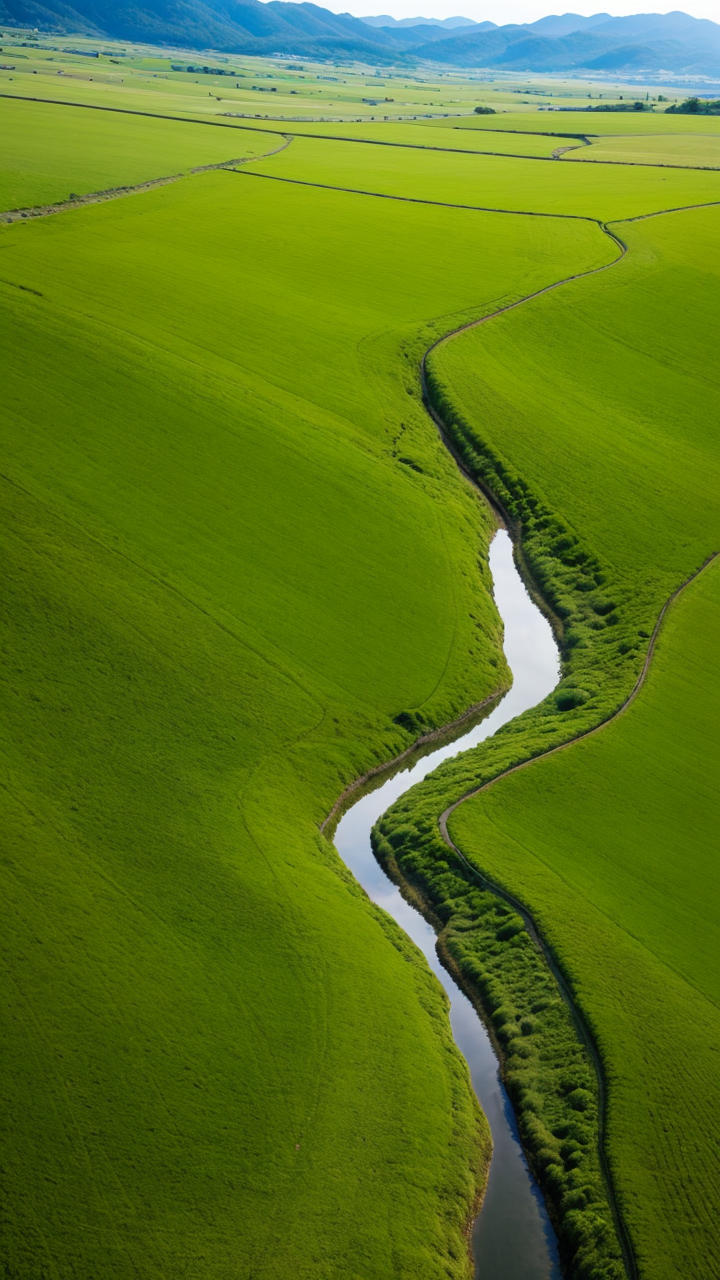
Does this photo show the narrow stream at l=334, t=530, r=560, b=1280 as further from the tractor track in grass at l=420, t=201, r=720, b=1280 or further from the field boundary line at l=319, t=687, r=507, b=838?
the tractor track in grass at l=420, t=201, r=720, b=1280

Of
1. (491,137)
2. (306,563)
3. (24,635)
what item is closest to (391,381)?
(306,563)

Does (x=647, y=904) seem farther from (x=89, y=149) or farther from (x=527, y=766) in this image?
(x=89, y=149)

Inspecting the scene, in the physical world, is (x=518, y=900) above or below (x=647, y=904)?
below

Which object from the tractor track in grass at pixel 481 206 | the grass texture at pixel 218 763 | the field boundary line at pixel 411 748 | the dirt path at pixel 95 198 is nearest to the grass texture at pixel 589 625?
the field boundary line at pixel 411 748

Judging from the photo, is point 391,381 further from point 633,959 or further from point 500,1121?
point 500,1121

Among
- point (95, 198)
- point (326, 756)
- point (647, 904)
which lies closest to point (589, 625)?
point (326, 756)

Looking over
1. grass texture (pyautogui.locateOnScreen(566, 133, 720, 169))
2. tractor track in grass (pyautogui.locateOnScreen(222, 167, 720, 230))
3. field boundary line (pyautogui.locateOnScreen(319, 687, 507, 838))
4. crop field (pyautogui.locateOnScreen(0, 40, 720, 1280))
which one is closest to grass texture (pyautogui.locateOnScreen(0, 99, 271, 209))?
tractor track in grass (pyautogui.locateOnScreen(222, 167, 720, 230))

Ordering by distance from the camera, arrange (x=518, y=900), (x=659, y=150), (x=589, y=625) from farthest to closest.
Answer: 1. (x=659, y=150)
2. (x=589, y=625)
3. (x=518, y=900)
